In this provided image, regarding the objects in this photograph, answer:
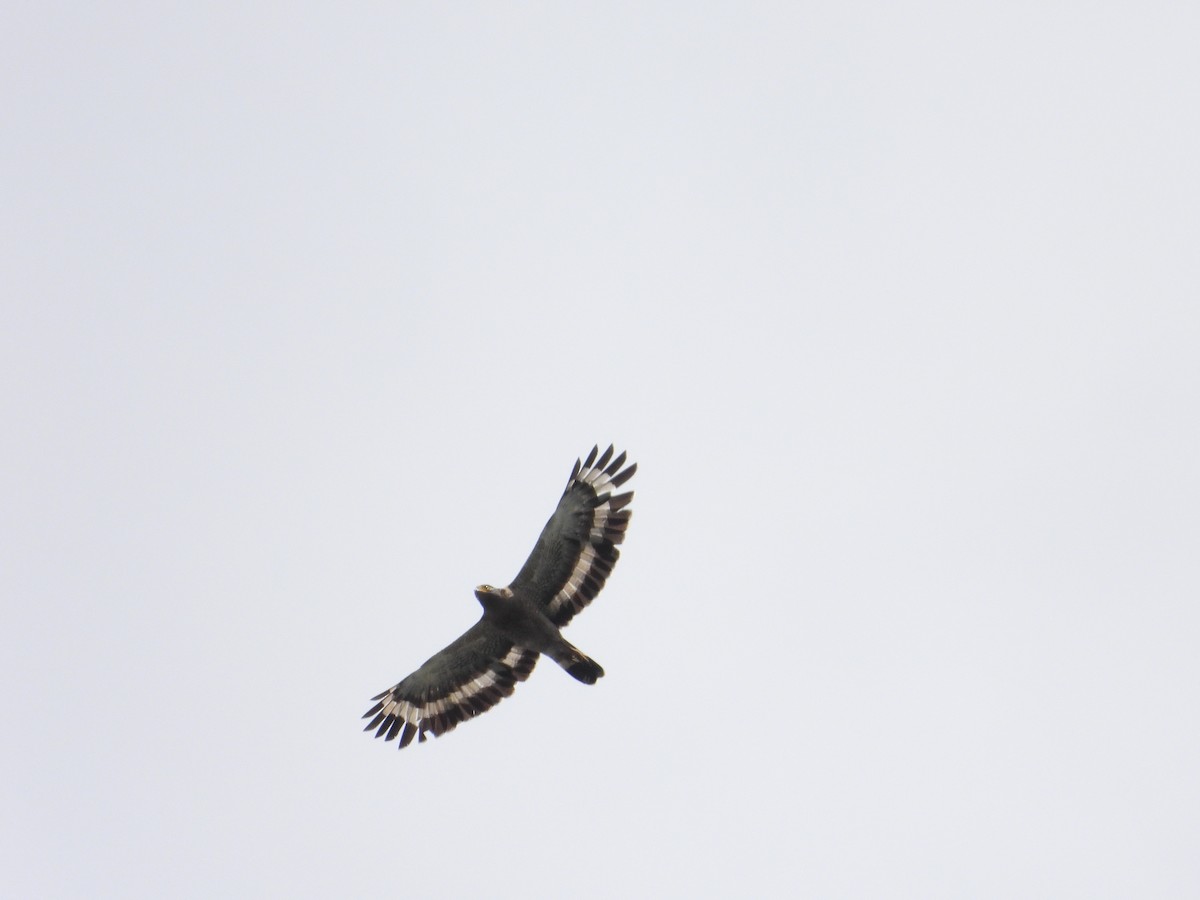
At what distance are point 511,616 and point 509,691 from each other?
5.78 feet

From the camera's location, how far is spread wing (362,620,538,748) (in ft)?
74.5

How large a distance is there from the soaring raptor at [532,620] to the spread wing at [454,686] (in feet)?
0.06

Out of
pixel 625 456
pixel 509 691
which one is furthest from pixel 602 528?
pixel 509 691

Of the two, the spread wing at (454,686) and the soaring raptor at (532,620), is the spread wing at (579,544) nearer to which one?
the soaring raptor at (532,620)

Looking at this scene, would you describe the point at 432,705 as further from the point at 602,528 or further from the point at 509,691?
the point at 602,528

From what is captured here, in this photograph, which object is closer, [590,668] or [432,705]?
[590,668]

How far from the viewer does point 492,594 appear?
2167cm

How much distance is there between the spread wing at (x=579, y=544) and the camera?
22.1 meters

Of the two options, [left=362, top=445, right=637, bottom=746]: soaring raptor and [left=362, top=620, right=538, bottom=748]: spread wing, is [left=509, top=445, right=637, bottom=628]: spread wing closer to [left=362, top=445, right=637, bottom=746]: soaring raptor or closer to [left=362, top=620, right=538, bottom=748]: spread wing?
[left=362, top=445, right=637, bottom=746]: soaring raptor

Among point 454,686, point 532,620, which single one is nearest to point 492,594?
point 532,620

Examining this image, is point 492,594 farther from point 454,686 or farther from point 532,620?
point 454,686

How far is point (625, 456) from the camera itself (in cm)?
2241

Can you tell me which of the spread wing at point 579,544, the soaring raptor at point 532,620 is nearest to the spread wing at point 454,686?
the soaring raptor at point 532,620

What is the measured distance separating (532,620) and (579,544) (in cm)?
166
